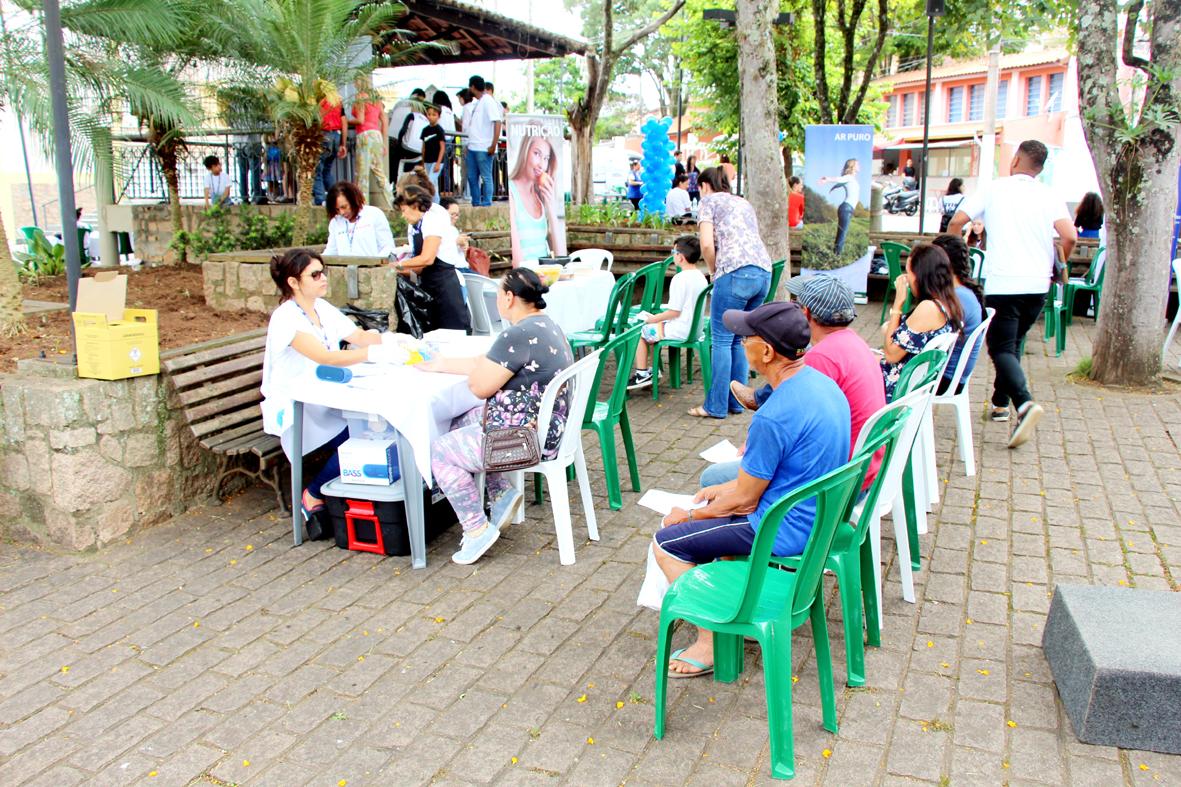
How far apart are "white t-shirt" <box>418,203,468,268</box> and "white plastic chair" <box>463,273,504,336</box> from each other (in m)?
0.39

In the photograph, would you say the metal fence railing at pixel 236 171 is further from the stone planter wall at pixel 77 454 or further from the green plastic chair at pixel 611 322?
the stone planter wall at pixel 77 454

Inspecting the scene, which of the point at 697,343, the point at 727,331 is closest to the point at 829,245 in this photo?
the point at 697,343

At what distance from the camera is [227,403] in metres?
4.99

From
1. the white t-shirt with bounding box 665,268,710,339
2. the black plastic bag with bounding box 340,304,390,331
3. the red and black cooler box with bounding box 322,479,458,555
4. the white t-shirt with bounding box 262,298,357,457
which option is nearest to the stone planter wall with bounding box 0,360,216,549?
the white t-shirt with bounding box 262,298,357,457

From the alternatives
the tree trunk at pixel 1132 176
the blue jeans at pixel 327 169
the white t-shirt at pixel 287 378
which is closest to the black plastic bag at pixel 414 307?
the white t-shirt at pixel 287 378

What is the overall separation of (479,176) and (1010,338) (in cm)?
808

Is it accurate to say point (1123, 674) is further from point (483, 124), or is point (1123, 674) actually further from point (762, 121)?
point (483, 124)

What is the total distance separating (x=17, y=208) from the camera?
23078 mm

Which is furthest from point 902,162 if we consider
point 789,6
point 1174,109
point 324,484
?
point 324,484

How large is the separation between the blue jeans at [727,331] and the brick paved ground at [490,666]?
6.28 ft

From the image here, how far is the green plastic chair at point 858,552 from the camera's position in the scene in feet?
10.0

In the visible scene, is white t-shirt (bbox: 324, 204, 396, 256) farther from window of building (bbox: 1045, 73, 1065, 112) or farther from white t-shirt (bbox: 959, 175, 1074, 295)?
window of building (bbox: 1045, 73, 1065, 112)

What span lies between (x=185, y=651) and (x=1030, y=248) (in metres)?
5.55

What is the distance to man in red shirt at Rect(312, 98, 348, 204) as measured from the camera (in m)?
10.7
